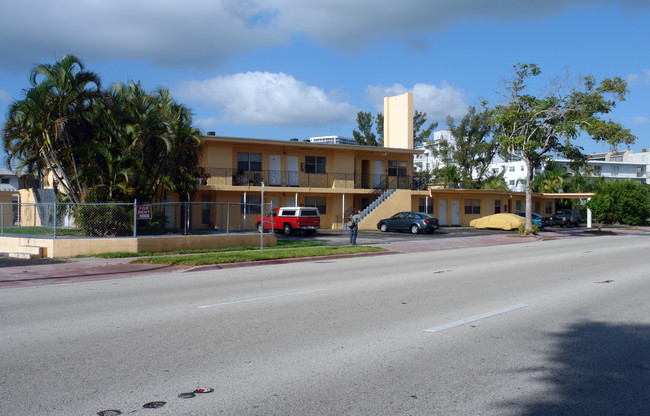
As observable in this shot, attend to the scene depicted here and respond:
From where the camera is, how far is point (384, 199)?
130 feet

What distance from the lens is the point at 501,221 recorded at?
40.8 m

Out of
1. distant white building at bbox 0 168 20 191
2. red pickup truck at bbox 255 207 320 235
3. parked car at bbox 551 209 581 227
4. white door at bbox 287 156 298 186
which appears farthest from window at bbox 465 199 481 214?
distant white building at bbox 0 168 20 191

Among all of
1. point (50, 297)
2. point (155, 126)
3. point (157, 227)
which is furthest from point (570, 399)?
point (157, 227)

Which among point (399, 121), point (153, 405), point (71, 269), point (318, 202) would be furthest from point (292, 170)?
point (153, 405)

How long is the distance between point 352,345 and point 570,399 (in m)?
2.62

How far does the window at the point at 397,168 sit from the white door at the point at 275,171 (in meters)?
9.37

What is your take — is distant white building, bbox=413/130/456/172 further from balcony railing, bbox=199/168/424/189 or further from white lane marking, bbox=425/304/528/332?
white lane marking, bbox=425/304/528/332

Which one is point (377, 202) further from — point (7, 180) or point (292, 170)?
point (7, 180)

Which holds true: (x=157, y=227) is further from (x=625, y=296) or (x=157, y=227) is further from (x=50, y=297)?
(x=625, y=296)

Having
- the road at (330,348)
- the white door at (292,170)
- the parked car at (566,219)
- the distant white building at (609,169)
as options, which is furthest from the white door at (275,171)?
the distant white building at (609,169)

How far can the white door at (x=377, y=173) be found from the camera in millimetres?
42094

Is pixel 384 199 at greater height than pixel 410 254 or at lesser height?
greater

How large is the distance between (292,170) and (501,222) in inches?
631

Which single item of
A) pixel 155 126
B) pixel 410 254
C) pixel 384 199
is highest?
pixel 155 126
